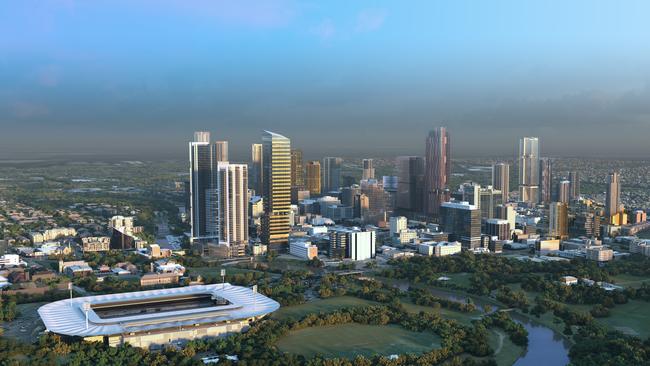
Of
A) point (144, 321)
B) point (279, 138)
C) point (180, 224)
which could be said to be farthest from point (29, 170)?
point (144, 321)

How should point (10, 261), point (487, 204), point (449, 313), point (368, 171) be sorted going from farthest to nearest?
point (368, 171), point (487, 204), point (10, 261), point (449, 313)

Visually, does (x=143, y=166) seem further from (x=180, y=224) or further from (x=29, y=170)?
(x=180, y=224)

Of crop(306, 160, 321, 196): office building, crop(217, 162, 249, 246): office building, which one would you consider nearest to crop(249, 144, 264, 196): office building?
crop(306, 160, 321, 196): office building

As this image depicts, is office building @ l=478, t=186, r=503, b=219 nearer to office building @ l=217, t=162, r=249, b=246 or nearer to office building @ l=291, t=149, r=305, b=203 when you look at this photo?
office building @ l=291, t=149, r=305, b=203

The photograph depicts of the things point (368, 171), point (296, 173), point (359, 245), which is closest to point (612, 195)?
point (359, 245)

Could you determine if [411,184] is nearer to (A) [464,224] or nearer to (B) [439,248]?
(A) [464,224]
